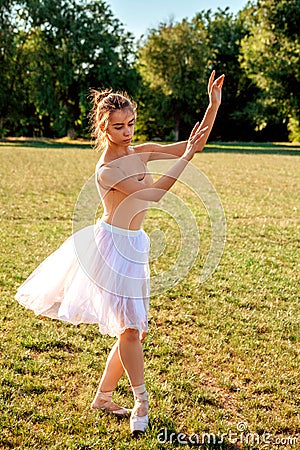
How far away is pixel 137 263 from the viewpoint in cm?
266

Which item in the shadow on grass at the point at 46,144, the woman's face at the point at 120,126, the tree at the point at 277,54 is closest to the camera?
the woman's face at the point at 120,126

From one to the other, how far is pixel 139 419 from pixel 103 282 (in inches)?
28.2

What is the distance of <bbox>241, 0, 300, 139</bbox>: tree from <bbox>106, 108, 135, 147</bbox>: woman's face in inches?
1178

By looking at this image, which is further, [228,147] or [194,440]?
[228,147]

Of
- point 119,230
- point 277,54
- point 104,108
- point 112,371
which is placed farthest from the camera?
point 277,54

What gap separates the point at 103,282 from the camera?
267cm

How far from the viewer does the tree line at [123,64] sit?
3105cm

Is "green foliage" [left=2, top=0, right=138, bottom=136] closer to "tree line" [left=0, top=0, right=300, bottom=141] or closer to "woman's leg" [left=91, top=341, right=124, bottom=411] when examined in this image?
"tree line" [left=0, top=0, right=300, bottom=141]

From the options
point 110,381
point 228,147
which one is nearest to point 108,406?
point 110,381

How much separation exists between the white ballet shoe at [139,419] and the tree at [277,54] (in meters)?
30.2

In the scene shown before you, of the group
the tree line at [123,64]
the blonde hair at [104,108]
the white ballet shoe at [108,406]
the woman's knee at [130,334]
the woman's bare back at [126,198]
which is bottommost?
the white ballet shoe at [108,406]

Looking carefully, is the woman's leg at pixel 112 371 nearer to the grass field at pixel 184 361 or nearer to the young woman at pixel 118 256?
the young woman at pixel 118 256

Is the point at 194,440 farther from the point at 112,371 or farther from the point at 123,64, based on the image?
the point at 123,64

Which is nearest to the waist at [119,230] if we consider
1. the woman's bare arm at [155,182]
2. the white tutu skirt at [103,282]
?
the white tutu skirt at [103,282]
